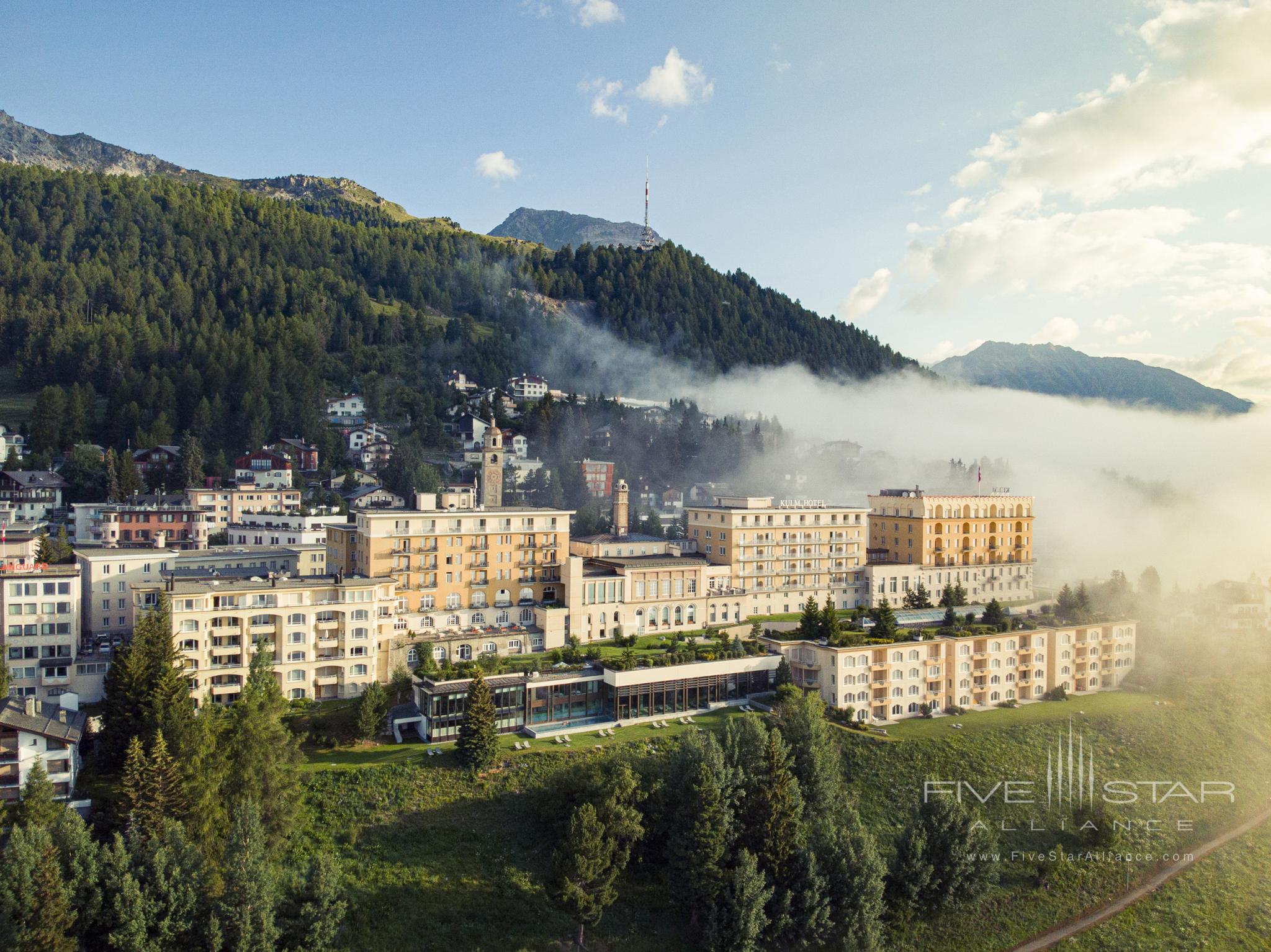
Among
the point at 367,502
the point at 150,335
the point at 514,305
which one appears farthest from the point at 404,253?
the point at 367,502

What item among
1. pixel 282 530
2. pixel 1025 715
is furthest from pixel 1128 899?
pixel 282 530

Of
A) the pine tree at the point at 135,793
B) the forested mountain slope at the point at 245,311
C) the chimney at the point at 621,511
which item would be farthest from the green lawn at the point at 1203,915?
the forested mountain slope at the point at 245,311

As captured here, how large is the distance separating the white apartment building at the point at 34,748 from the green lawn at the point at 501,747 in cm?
979

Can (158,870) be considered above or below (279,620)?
below

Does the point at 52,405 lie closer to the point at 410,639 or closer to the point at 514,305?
the point at 410,639

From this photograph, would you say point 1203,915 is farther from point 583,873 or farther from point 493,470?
point 493,470

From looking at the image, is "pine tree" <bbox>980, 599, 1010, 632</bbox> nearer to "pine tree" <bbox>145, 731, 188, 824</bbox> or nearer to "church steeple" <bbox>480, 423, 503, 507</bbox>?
"church steeple" <bbox>480, 423, 503, 507</bbox>

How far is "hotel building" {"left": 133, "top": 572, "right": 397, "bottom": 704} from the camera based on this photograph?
154ft

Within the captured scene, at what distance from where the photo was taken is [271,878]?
107 feet

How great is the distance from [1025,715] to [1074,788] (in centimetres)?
725

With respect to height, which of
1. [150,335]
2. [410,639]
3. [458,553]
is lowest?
[410,639]

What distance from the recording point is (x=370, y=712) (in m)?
44.1

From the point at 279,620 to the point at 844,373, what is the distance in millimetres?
168038

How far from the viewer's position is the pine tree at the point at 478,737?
138ft
